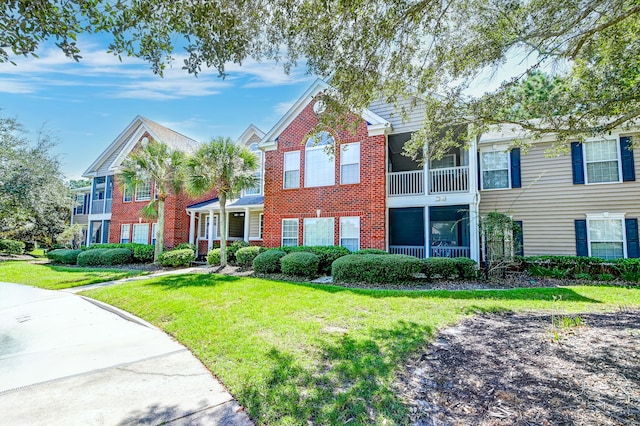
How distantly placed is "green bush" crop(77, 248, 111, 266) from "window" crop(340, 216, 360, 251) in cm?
1390

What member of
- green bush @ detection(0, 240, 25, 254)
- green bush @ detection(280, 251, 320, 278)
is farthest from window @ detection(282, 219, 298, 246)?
green bush @ detection(0, 240, 25, 254)

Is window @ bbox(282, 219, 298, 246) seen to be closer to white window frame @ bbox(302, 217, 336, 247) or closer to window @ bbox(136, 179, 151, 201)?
white window frame @ bbox(302, 217, 336, 247)

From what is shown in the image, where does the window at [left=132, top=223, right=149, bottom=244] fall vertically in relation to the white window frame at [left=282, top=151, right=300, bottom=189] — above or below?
below

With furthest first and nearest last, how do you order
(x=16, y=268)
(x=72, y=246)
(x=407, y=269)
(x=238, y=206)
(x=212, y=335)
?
(x=72, y=246), (x=238, y=206), (x=16, y=268), (x=407, y=269), (x=212, y=335)

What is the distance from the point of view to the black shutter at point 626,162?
11.9 metres

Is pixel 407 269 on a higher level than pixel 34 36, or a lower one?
lower

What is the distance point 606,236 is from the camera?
1228 centimetres

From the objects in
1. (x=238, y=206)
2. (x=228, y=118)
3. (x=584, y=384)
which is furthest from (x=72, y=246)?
(x=584, y=384)

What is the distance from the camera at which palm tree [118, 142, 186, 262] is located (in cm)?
1683

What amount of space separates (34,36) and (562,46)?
9.64 m

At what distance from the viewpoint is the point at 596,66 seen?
271 inches

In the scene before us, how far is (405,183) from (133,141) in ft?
62.3

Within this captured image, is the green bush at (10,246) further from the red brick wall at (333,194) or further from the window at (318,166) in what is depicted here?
the window at (318,166)

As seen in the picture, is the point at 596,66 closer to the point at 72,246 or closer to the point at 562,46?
the point at 562,46
